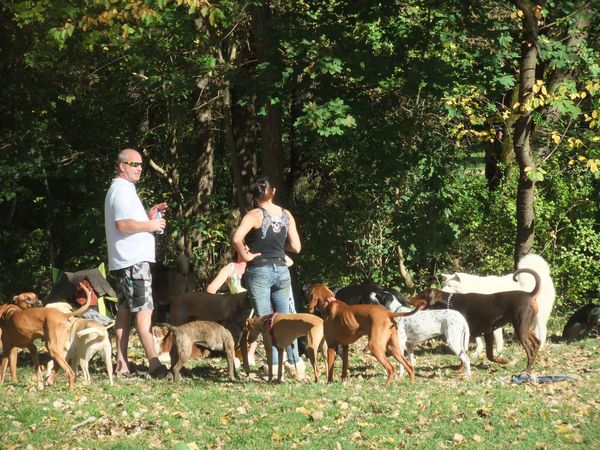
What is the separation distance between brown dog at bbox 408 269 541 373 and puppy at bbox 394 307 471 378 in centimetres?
25

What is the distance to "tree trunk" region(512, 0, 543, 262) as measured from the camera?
47.3ft

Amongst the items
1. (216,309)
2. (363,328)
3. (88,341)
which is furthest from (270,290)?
(88,341)

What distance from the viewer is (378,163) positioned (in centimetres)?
1518

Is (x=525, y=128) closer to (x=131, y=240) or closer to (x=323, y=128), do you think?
(x=323, y=128)

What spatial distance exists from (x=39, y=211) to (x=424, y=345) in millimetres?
11671

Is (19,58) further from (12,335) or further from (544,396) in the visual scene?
(544,396)

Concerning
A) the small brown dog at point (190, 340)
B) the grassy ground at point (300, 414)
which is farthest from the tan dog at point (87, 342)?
the small brown dog at point (190, 340)

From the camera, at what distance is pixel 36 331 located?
1052cm

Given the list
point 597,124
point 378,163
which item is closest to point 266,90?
point 378,163

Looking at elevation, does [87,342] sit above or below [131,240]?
below

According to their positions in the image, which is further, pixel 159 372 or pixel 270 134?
pixel 270 134

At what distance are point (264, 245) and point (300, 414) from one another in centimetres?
245

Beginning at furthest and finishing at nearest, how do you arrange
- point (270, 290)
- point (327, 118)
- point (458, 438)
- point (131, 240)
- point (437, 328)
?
point (327, 118) → point (437, 328) → point (270, 290) → point (131, 240) → point (458, 438)

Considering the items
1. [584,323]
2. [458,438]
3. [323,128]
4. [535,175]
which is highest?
[323,128]
